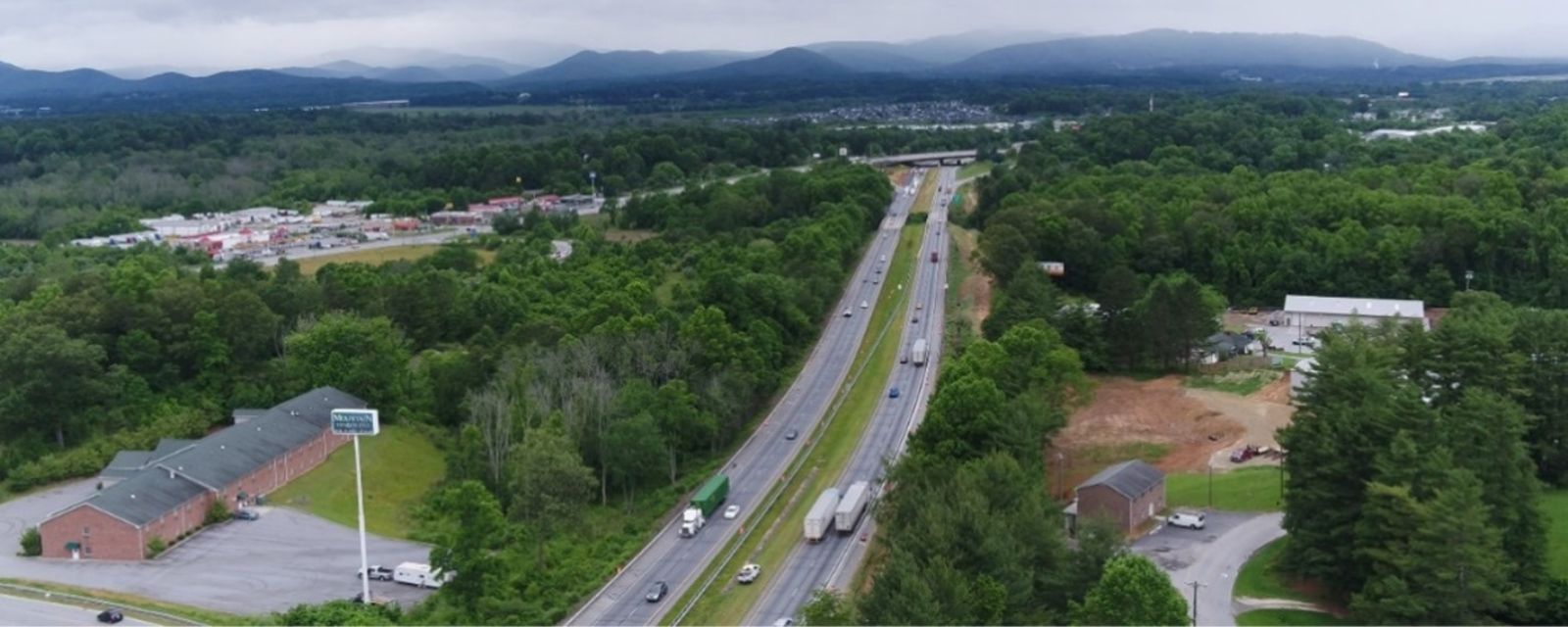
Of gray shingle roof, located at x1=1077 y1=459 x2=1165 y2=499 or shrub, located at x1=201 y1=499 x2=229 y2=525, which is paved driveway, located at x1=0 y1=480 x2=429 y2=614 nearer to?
shrub, located at x1=201 y1=499 x2=229 y2=525

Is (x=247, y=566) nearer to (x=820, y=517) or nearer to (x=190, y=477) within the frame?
(x=190, y=477)

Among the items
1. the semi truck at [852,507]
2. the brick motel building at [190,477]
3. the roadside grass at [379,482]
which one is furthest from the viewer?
the roadside grass at [379,482]

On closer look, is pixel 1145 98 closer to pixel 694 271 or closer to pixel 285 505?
pixel 694 271

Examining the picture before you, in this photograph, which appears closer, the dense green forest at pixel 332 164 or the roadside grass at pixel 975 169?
the dense green forest at pixel 332 164

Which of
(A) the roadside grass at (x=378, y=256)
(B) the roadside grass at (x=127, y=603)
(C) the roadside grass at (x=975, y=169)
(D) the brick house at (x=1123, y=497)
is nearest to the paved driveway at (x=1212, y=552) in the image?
(D) the brick house at (x=1123, y=497)

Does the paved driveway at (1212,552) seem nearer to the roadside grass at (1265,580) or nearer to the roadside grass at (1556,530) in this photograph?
the roadside grass at (1265,580)

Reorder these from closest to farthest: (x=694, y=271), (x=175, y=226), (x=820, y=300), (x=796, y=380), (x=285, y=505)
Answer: (x=285, y=505), (x=796, y=380), (x=820, y=300), (x=694, y=271), (x=175, y=226)

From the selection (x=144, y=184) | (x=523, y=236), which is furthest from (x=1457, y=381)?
(x=144, y=184)
